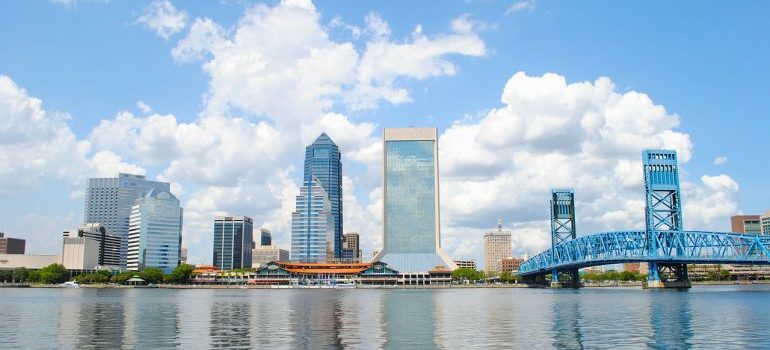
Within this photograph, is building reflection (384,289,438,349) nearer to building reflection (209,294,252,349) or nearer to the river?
the river

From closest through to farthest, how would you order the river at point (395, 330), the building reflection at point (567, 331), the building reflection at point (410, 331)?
1. the building reflection at point (567, 331)
2. the river at point (395, 330)
3. the building reflection at point (410, 331)

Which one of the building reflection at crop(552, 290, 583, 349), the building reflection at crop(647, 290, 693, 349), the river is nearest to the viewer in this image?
the building reflection at crop(552, 290, 583, 349)

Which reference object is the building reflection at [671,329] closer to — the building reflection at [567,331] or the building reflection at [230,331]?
the building reflection at [567,331]

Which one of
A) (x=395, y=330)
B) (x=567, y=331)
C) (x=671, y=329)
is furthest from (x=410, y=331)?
(x=671, y=329)

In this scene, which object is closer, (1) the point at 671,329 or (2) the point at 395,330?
(1) the point at 671,329

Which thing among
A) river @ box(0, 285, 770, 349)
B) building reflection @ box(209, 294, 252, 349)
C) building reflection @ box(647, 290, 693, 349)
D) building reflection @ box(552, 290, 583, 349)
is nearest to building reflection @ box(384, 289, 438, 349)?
river @ box(0, 285, 770, 349)

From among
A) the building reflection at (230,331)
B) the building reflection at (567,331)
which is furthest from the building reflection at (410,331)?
the building reflection at (230,331)

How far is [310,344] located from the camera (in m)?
52.8

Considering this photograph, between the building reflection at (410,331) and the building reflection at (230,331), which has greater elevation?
the building reflection at (230,331)

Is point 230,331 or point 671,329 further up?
point 230,331

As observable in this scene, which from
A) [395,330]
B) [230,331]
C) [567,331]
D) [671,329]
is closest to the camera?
[567,331]

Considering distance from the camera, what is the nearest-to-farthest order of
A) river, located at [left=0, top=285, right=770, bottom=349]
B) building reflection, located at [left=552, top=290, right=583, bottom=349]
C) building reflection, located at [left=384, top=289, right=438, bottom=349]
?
building reflection, located at [left=552, top=290, right=583, bottom=349] < river, located at [left=0, top=285, right=770, bottom=349] < building reflection, located at [left=384, top=289, right=438, bottom=349]

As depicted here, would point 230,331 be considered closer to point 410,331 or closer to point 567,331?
point 410,331

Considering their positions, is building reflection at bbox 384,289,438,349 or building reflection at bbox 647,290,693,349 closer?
building reflection at bbox 647,290,693,349
